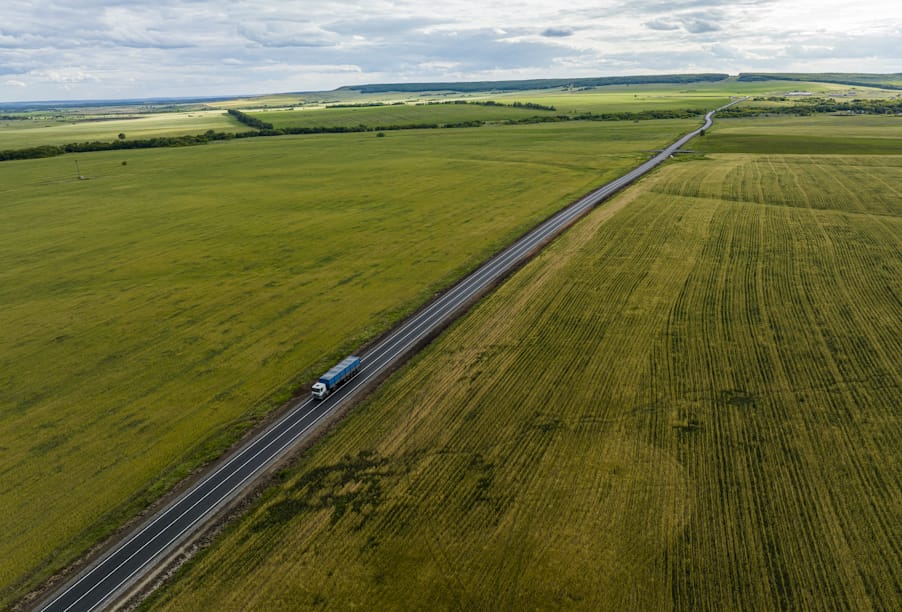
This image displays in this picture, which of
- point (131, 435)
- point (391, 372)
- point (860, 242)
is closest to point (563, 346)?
point (391, 372)

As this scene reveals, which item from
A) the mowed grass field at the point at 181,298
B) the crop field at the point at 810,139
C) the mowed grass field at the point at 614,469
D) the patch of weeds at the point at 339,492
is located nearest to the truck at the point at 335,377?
the mowed grass field at the point at 181,298

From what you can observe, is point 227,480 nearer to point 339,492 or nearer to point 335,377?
point 339,492

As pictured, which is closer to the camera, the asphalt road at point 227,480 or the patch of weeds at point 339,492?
the asphalt road at point 227,480

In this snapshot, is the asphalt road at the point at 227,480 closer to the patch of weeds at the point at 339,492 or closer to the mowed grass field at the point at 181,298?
the mowed grass field at the point at 181,298

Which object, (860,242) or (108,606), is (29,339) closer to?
(108,606)

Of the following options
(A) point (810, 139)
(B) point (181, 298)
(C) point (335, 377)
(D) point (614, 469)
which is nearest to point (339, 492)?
(C) point (335, 377)

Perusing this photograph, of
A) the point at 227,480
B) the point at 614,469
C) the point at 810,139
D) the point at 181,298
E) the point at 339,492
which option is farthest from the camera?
the point at 810,139
